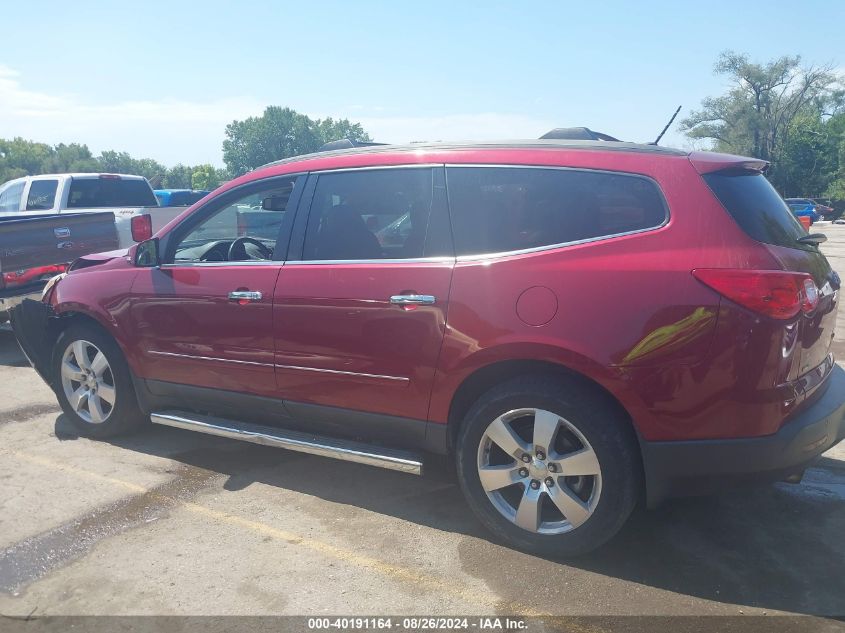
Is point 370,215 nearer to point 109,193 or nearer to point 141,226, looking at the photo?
point 141,226

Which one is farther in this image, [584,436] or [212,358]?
[212,358]

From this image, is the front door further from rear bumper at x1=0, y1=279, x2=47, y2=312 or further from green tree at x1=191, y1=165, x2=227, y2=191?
green tree at x1=191, y1=165, x2=227, y2=191

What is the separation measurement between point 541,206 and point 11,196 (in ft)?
38.4

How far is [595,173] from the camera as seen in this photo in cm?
328

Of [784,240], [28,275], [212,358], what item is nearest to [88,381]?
[212,358]

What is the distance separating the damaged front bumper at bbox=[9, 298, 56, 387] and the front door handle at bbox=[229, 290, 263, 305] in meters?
1.92

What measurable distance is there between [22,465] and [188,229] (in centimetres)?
185

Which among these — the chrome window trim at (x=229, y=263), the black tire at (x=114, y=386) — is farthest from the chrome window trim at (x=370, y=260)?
the black tire at (x=114, y=386)

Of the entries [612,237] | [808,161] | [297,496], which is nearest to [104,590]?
[297,496]

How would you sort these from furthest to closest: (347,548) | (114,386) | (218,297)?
(114,386), (218,297), (347,548)

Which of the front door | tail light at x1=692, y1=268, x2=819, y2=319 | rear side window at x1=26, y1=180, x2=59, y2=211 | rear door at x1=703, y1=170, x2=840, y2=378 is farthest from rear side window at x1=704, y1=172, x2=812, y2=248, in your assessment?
rear side window at x1=26, y1=180, x2=59, y2=211

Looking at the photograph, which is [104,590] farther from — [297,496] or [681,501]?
[681,501]

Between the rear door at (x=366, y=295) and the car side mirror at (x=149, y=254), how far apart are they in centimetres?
111

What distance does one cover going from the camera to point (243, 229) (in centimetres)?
502
